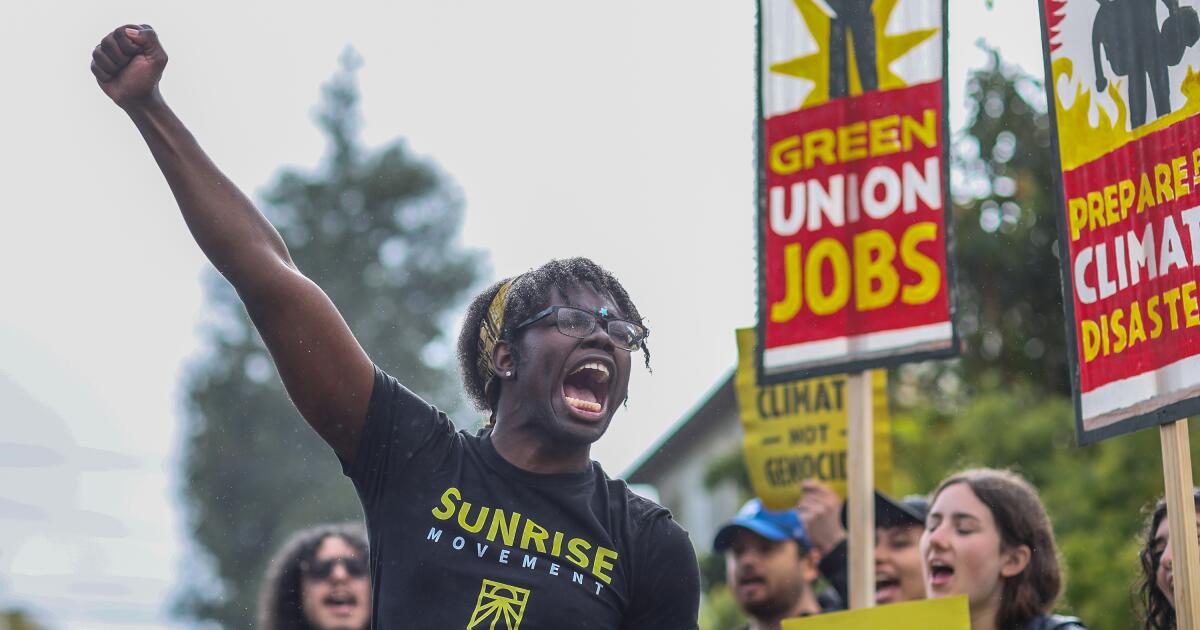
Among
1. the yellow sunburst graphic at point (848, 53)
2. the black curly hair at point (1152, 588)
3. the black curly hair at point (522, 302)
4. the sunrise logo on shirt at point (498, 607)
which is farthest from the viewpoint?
the yellow sunburst graphic at point (848, 53)

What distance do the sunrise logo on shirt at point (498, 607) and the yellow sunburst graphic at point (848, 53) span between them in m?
3.08

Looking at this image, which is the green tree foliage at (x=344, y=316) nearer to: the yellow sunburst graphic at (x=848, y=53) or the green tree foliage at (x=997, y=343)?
the green tree foliage at (x=997, y=343)

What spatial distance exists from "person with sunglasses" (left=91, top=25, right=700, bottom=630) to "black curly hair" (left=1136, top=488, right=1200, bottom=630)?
6.21 feet

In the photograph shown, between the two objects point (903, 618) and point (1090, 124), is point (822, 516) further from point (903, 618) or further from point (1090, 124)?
point (1090, 124)

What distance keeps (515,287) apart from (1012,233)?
17.4m

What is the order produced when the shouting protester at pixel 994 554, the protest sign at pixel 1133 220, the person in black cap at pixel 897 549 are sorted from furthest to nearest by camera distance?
the person in black cap at pixel 897 549 → the shouting protester at pixel 994 554 → the protest sign at pixel 1133 220

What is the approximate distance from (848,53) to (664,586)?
3.02m

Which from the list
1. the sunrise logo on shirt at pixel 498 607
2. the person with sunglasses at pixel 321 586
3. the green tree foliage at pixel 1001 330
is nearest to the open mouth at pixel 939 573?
the person with sunglasses at pixel 321 586

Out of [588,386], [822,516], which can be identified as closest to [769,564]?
[822,516]

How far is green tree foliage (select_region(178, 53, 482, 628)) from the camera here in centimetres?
3300

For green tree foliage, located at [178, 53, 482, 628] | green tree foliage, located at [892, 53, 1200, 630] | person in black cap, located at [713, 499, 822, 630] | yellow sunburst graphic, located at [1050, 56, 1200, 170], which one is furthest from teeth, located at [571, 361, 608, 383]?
green tree foliage, located at [178, 53, 482, 628]

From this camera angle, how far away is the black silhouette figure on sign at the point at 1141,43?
4.39 metres

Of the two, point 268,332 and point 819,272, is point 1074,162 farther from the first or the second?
point 268,332

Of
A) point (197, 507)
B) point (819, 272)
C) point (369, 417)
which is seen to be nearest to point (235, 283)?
point (369, 417)
